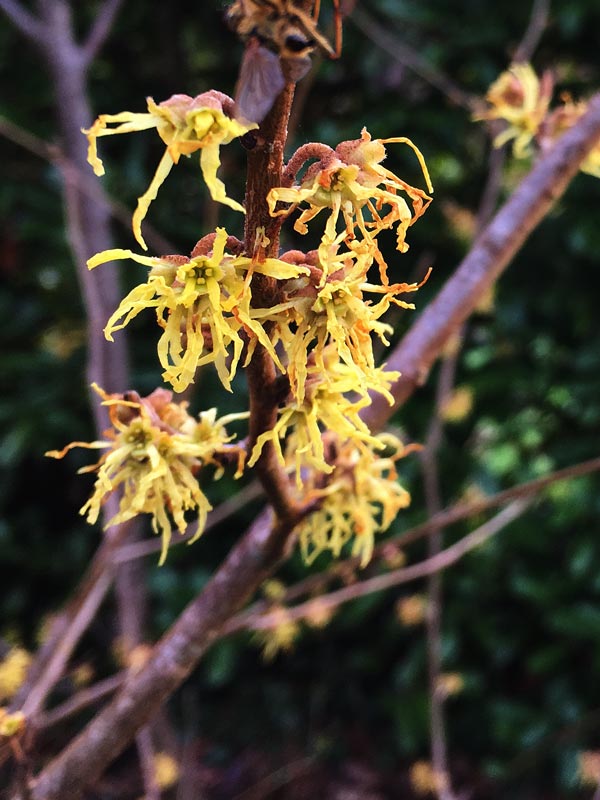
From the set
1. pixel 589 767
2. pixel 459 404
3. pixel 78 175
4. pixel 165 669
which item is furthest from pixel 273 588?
pixel 165 669

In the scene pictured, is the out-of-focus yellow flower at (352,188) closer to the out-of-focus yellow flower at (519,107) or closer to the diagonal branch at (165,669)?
the diagonal branch at (165,669)

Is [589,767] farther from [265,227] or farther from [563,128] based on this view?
[265,227]

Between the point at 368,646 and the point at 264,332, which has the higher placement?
the point at 264,332

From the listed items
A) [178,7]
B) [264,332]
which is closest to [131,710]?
[264,332]

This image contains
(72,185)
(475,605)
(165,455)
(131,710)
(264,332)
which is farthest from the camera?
(475,605)

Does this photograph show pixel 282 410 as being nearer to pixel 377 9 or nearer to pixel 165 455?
pixel 165 455

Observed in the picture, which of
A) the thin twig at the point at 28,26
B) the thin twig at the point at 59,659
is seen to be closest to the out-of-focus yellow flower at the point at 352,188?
the thin twig at the point at 59,659
